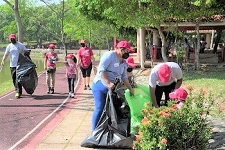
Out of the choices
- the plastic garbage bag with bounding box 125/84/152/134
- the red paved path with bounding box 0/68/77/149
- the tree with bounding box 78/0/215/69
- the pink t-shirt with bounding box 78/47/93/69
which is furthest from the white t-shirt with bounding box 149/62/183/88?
the tree with bounding box 78/0/215/69

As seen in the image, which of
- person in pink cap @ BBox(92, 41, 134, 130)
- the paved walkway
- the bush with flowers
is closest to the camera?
the bush with flowers

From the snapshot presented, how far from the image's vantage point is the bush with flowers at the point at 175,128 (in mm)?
3896

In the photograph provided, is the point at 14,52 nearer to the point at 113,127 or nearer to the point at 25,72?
the point at 25,72

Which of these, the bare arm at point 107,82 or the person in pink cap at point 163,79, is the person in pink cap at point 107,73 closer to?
the bare arm at point 107,82

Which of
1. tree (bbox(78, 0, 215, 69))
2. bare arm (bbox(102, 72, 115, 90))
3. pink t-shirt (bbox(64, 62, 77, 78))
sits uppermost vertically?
tree (bbox(78, 0, 215, 69))

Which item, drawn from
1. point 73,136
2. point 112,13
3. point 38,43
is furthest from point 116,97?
point 38,43

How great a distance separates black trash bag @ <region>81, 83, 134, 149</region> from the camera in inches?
207

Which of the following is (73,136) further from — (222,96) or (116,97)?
(222,96)

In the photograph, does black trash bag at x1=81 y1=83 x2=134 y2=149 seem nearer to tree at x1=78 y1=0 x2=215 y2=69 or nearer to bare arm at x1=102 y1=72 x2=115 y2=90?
bare arm at x1=102 y1=72 x2=115 y2=90

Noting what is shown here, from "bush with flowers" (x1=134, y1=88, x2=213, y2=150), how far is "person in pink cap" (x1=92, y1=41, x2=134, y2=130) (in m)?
1.43

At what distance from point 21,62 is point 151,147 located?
22.3 ft

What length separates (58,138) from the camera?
6.23m

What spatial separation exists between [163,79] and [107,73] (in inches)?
33.9

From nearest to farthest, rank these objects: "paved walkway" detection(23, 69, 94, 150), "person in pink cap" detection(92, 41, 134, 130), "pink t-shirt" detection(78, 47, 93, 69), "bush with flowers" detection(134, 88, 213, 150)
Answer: "bush with flowers" detection(134, 88, 213, 150), "person in pink cap" detection(92, 41, 134, 130), "paved walkway" detection(23, 69, 94, 150), "pink t-shirt" detection(78, 47, 93, 69)
